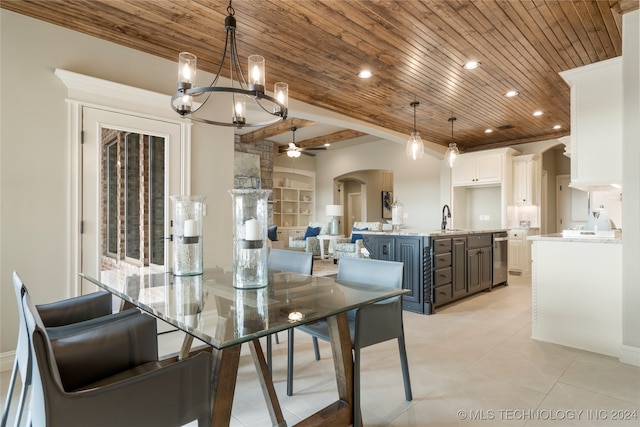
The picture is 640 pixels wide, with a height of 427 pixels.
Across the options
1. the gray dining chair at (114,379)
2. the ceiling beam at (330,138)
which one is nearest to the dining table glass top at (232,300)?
the gray dining chair at (114,379)

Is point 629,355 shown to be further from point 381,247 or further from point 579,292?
point 381,247

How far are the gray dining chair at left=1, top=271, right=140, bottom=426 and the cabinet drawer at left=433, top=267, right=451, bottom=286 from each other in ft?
10.2

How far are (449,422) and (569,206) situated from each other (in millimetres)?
7505

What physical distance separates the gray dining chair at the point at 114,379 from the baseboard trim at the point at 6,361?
1.67m

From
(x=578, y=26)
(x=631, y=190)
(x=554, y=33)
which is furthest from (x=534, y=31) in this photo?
(x=631, y=190)

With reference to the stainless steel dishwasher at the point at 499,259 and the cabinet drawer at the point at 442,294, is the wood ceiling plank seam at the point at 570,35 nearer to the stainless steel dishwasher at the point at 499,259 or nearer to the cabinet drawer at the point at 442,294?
the stainless steel dishwasher at the point at 499,259

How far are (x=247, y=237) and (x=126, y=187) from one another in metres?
1.96

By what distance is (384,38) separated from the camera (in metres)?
2.85

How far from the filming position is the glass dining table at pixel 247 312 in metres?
1.17

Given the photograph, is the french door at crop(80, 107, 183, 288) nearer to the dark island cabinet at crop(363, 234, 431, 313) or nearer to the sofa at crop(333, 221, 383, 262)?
the dark island cabinet at crop(363, 234, 431, 313)

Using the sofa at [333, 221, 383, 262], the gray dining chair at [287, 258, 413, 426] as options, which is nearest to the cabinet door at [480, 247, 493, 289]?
the sofa at [333, 221, 383, 262]

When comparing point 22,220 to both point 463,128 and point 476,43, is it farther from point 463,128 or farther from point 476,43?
point 463,128

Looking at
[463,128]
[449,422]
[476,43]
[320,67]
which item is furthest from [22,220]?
[463,128]

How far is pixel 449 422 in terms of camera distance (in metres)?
1.78
